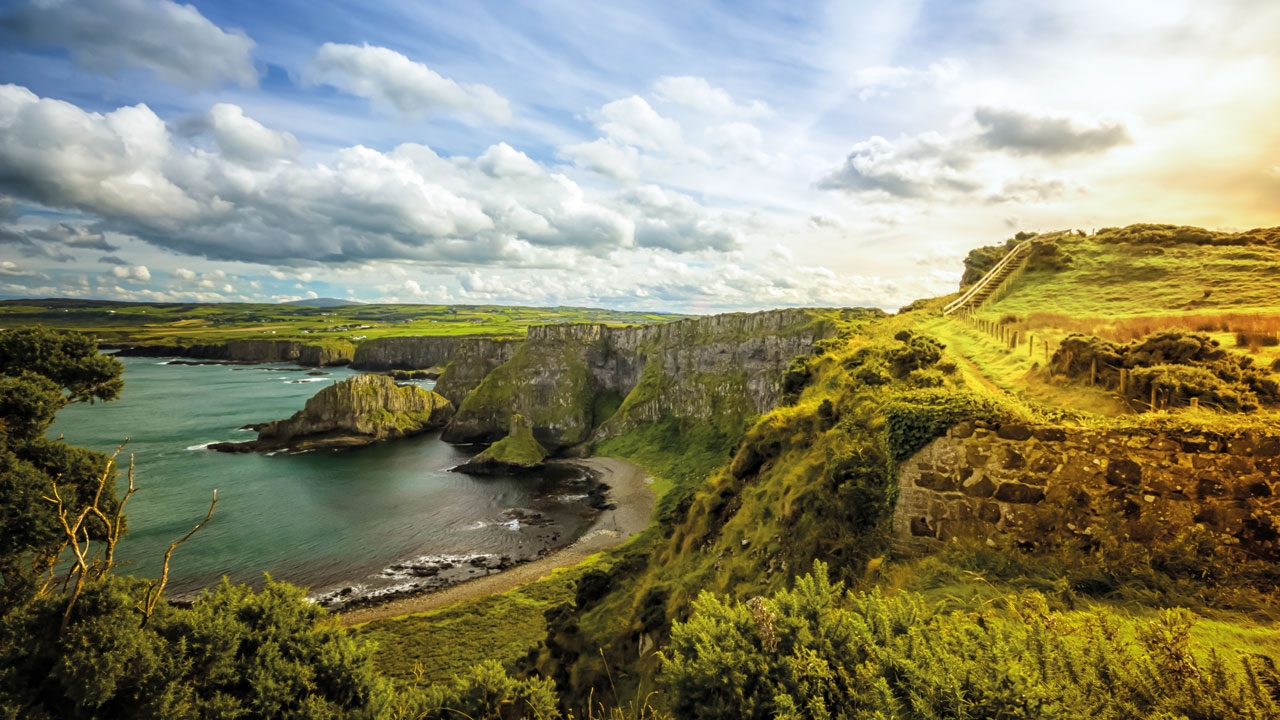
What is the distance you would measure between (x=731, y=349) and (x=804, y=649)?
71.0 meters

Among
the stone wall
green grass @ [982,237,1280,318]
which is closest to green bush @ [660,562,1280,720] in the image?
the stone wall

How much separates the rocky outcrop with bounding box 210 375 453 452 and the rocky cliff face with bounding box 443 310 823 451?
1080 centimetres

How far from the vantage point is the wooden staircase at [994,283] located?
111 ft

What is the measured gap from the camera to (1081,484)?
833 cm

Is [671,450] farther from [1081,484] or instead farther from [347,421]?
[1081,484]

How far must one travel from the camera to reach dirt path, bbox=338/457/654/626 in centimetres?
3506

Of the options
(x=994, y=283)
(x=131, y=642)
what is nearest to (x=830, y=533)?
(x=131, y=642)

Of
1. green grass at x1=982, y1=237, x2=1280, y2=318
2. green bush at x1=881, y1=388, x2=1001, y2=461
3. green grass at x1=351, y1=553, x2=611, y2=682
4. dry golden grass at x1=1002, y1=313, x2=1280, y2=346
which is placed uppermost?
green grass at x1=982, y1=237, x2=1280, y2=318

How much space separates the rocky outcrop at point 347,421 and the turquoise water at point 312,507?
3259mm

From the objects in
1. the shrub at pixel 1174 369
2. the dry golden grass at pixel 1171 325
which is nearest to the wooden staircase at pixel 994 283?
the dry golden grass at pixel 1171 325

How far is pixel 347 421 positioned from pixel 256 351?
131 metres

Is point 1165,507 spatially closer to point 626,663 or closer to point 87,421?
point 626,663

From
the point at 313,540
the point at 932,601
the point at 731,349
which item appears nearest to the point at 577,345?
the point at 731,349

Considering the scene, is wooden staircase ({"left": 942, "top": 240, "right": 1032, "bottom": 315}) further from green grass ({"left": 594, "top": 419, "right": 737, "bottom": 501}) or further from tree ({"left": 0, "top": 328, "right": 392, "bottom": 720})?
tree ({"left": 0, "top": 328, "right": 392, "bottom": 720})
